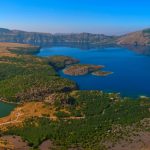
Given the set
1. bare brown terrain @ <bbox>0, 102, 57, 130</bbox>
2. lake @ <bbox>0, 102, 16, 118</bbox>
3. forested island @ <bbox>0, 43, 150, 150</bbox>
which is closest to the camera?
forested island @ <bbox>0, 43, 150, 150</bbox>

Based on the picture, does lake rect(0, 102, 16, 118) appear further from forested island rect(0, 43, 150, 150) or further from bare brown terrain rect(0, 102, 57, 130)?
bare brown terrain rect(0, 102, 57, 130)

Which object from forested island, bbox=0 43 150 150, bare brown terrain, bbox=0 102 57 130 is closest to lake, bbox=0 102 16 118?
forested island, bbox=0 43 150 150

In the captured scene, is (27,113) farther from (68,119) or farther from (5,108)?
(68,119)

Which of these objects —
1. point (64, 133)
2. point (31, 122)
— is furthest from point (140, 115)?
point (31, 122)

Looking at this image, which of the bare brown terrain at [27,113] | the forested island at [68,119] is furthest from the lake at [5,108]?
the bare brown terrain at [27,113]

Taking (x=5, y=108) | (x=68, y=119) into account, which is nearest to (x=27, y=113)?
(x=5, y=108)

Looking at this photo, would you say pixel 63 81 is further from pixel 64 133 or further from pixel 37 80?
pixel 64 133
